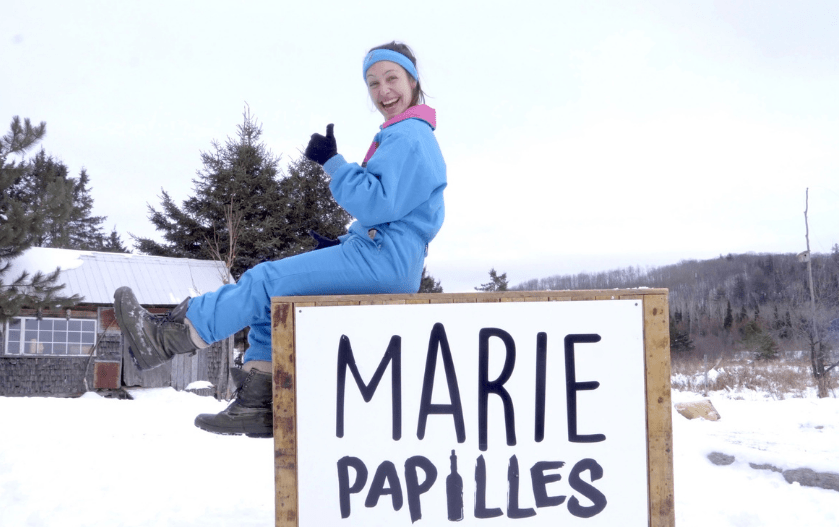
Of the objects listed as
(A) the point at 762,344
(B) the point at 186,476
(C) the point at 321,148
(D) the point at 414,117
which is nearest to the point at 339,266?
(C) the point at 321,148

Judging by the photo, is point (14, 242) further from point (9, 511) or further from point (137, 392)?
point (9, 511)

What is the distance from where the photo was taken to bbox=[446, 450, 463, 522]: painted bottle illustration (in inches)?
77.0

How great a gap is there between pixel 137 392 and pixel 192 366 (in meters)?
1.43

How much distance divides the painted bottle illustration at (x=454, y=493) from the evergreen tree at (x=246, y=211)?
67.1 ft

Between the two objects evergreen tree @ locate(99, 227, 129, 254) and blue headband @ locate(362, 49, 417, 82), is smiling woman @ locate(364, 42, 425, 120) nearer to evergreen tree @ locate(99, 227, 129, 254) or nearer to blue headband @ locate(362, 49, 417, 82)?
blue headband @ locate(362, 49, 417, 82)

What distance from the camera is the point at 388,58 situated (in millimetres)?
2553

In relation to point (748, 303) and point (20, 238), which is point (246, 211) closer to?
point (20, 238)

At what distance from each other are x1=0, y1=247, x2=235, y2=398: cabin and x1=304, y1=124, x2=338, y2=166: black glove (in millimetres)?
13017

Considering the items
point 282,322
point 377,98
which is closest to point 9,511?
point 282,322

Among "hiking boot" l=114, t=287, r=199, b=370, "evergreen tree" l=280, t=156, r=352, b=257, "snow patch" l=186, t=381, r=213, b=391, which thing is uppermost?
"evergreen tree" l=280, t=156, r=352, b=257

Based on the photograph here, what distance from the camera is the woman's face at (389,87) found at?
101 inches

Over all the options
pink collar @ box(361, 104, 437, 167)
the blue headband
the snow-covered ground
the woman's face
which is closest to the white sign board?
pink collar @ box(361, 104, 437, 167)

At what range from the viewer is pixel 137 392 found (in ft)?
49.1

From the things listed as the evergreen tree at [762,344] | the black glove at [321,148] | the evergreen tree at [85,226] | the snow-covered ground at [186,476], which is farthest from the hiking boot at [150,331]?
the evergreen tree at [85,226]
